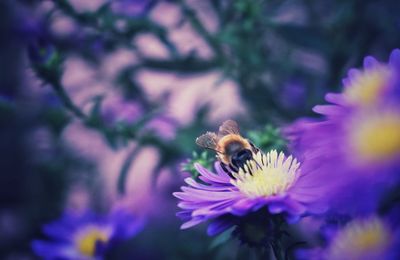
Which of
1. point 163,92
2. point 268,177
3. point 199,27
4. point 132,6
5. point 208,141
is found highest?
point 132,6

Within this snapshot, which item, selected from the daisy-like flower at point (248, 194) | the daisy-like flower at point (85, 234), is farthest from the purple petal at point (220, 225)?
the daisy-like flower at point (85, 234)

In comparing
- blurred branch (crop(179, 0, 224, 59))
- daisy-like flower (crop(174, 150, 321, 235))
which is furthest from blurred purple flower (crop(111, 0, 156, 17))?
daisy-like flower (crop(174, 150, 321, 235))

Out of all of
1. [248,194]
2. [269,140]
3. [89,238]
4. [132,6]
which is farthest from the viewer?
[132,6]

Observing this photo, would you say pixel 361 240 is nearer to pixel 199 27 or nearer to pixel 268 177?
pixel 268 177

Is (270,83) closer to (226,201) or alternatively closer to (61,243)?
(61,243)

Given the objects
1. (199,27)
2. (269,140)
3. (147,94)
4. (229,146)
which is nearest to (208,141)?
(229,146)

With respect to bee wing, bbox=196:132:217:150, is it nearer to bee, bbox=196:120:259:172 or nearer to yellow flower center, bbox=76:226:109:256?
bee, bbox=196:120:259:172

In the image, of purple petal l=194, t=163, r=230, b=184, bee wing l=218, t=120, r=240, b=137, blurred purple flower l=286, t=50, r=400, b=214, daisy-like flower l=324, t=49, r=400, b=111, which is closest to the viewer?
blurred purple flower l=286, t=50, r=400, b=214
